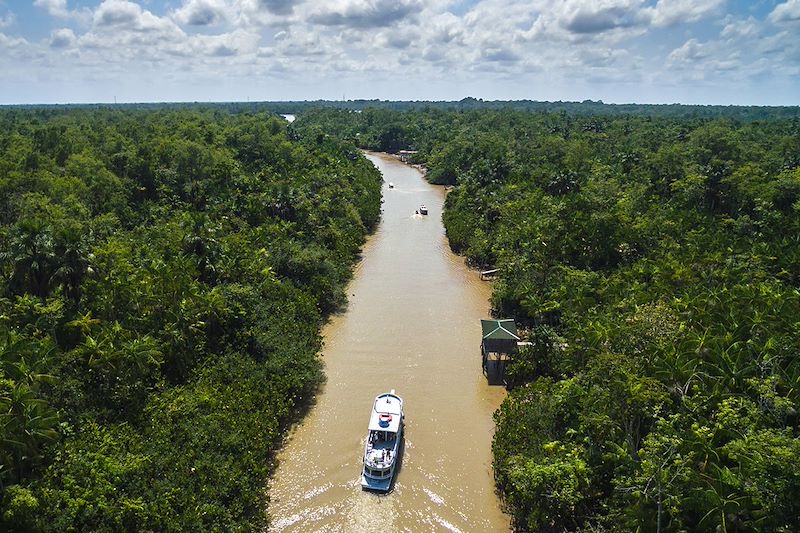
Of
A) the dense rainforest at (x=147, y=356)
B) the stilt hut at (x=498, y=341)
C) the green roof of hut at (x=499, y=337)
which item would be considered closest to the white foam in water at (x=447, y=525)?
the dense rainforest at (x=147, y=356)

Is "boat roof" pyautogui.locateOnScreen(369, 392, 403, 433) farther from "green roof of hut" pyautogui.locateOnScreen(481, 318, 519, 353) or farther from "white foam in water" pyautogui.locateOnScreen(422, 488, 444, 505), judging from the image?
"green roof of hut" pyautogui.locateOnScreen(481, 318, 519, 353)

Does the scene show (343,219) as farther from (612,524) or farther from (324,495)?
(612,524)

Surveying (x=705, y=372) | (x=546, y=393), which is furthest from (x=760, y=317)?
(x=546, y=393)

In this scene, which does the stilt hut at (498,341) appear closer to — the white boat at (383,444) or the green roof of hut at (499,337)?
the green roof of hut at (499,337)

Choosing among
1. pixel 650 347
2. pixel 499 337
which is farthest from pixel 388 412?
pixel 650 347

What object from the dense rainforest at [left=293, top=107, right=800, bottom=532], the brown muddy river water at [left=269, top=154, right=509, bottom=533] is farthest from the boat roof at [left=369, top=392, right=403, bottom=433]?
the dense rainforest at [left=293, top=107, right=800, bottom=532]
